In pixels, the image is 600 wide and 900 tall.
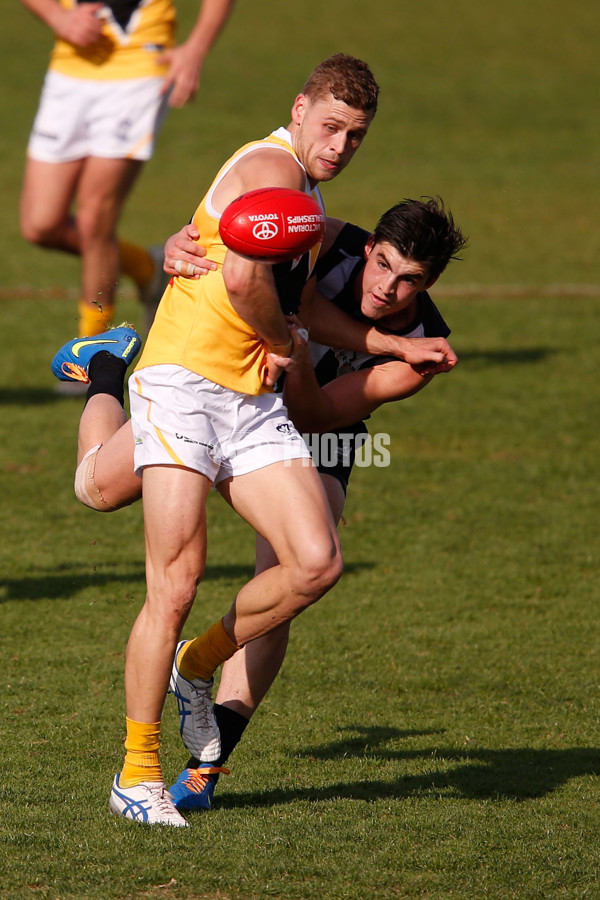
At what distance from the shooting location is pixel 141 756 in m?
4.05

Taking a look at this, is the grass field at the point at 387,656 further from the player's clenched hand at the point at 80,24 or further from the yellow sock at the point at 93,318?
the player's clenched hand at the point at 80,24

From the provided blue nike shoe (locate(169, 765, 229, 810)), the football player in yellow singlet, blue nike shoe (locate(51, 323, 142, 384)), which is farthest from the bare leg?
blue nike shoe (locate(169, 765, 229, 810))

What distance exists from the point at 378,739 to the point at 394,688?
53 centimetres

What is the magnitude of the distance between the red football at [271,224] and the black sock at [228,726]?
1.63 metres

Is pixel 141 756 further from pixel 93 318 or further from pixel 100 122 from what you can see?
pixel 100 122

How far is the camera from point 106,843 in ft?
12.5

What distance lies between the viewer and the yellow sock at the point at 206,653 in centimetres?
423

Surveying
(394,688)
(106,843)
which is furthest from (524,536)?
(106,843)

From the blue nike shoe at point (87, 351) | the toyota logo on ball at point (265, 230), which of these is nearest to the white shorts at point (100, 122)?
the blue nike shoe at point (87, 351)

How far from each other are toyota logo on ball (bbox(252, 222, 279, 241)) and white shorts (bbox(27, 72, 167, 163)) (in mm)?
5399

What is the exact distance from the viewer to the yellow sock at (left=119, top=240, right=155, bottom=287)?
10.1m

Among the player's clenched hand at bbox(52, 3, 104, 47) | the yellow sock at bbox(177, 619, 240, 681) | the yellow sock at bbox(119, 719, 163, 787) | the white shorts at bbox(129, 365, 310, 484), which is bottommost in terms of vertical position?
the yellow sock at bbox(119, 719, 163, 787)

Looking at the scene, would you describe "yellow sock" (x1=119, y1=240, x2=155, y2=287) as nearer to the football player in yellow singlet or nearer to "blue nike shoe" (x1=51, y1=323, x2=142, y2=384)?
the football player in yellow singlet

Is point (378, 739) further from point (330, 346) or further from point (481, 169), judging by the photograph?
point (481, 169)
